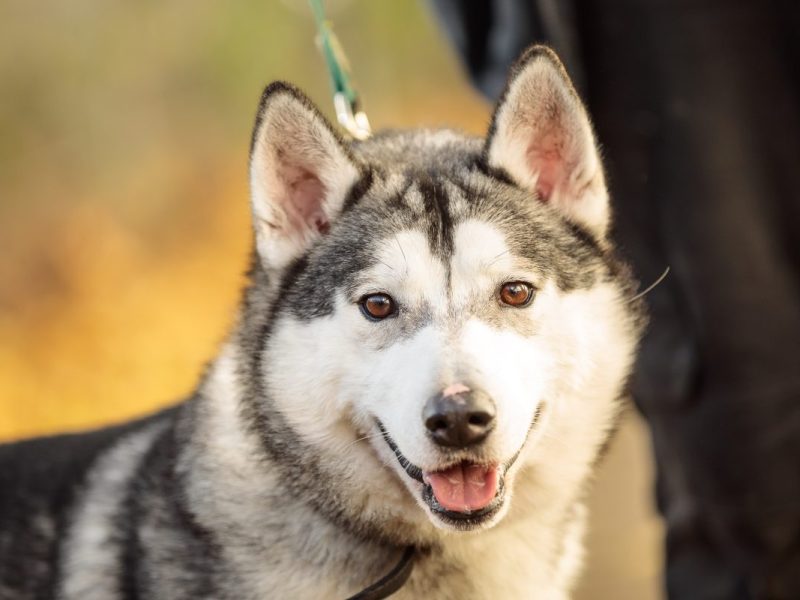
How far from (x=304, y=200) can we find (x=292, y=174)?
0.08 meters

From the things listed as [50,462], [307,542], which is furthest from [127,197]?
[307,542]

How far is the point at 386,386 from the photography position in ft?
7.31

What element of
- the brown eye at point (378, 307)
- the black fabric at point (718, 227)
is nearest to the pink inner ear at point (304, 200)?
the brown eye at point (378, 307)

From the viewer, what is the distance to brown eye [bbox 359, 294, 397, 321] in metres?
2.33

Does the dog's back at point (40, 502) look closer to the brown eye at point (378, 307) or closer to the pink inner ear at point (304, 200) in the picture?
the pink inner ear at point (304, 200)

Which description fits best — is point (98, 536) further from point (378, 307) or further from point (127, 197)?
point (127, 197)

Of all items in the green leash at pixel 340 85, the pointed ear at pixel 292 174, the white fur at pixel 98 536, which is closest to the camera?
the pointed ear at pixel 292 174

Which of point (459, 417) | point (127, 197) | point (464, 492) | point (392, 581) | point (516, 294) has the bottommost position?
point (392, 581)

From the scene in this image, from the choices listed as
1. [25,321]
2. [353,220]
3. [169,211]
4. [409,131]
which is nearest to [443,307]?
[353,220]

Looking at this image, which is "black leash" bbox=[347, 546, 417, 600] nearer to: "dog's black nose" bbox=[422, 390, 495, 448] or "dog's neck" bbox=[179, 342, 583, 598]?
"dog's neck" bbox=[179, 342, 583, 598]

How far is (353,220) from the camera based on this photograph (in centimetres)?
251

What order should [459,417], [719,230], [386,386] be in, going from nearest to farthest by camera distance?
[459,417]
[386,386]
[719,230]

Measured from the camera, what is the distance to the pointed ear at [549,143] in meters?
2.47

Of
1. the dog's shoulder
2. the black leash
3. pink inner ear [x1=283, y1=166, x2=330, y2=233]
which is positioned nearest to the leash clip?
pink inner ear [x1=283, y1=166, x2=330, y2=233]
